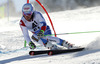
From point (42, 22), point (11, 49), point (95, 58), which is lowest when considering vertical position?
point (11, 49)

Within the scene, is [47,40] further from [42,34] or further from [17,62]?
[17,62]

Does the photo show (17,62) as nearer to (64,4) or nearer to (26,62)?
(26,62)

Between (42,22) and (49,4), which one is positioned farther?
(49,4)

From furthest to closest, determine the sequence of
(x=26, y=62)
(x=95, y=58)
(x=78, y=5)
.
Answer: (x=78, y=5) < (x=26, y=62) < (x=95, y=58)

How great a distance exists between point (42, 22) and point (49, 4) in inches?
781

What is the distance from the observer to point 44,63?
4570mm

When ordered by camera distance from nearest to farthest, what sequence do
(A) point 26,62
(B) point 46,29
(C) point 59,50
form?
(A) point 26,62 → (C) point 59,50 → (B) point 46,29

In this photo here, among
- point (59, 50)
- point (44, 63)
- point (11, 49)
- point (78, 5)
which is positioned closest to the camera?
point (44, 63)

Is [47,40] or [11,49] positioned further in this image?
[11,49]

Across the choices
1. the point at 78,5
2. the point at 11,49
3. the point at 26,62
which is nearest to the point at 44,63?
the point at 26,62

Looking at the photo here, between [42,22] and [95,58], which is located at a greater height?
[42,22]

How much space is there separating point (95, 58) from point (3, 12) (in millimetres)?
14797

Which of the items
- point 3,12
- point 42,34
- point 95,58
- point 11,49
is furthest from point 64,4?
point 95,58

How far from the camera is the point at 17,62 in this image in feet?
16.9
